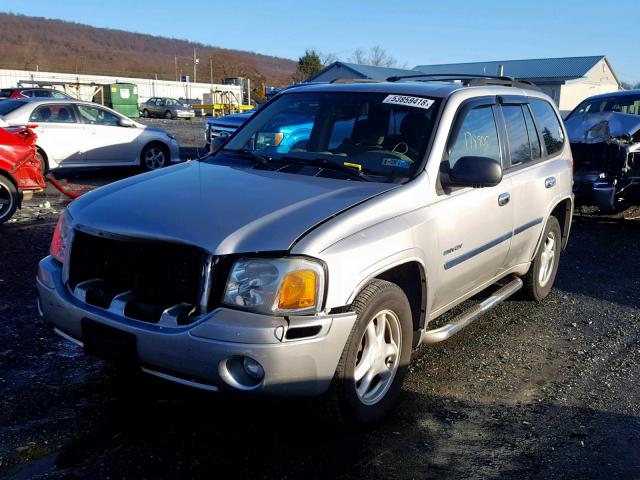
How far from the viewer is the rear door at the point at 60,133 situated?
11938mm

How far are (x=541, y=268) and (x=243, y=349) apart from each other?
3.71 meters

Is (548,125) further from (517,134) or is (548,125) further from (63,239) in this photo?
(63,239)

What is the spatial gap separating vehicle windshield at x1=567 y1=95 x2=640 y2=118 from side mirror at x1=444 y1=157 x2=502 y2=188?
318 inches

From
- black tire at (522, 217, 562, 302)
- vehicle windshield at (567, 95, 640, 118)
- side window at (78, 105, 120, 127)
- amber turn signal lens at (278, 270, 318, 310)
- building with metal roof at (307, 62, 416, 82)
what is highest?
building with metal roof at (307, 62, 416, 82)

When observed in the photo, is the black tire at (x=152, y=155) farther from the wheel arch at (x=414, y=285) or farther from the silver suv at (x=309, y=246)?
the wheel arch at (x=414, y=285)

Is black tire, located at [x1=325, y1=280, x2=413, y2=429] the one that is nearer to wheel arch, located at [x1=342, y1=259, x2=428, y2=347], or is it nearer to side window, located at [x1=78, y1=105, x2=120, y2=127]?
wheel arch, located at [x1=342, y1=259, x2=428, y2=347]

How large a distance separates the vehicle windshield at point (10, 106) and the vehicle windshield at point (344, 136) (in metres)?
8.83

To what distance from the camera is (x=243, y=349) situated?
2.94 m

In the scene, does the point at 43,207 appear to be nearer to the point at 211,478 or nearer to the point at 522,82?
the point at 522,82

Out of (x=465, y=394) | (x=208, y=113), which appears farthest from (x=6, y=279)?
(x=208, y=113)

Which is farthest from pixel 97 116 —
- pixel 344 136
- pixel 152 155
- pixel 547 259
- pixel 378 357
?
pixel 378 357

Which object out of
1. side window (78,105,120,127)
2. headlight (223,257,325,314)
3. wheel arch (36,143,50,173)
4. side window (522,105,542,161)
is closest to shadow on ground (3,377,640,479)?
headlight (223,257,325,314)

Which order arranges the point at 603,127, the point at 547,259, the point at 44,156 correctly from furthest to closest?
the point at 44,156
the point at 603,127
the point at 547,259

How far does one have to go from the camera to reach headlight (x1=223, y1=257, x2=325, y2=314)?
3.02 m
